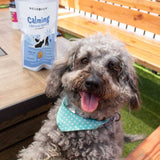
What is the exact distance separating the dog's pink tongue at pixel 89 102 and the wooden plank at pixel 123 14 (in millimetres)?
1948

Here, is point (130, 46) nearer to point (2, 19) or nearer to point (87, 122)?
point (87, 122)

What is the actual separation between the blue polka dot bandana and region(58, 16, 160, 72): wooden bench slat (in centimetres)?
95

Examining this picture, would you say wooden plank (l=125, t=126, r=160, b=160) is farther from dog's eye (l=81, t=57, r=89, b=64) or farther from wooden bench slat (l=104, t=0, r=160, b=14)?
wooden bench slat (l=104, t=0, r=160, b=14)

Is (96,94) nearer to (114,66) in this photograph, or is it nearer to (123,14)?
(114,66)

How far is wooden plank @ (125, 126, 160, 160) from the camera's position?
108 centimetres

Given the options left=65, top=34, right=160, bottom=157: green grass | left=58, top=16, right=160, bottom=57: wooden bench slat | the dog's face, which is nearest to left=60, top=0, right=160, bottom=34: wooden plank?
left=58, top=16, right=160, bottom=57: wooden bench slat

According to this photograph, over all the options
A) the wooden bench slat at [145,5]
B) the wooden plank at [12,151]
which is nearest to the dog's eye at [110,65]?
the wooden plank at [12,151]

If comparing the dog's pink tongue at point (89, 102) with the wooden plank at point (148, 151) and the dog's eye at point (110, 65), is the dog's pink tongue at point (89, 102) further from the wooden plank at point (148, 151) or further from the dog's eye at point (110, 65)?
the wooden plank at point (148, 151)

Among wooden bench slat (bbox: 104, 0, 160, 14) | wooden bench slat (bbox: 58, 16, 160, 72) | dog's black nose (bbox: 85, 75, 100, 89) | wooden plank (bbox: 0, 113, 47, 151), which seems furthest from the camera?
wooden bench slat (bbox: 104, 0, 160, 14)

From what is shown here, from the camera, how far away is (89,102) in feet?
3.76

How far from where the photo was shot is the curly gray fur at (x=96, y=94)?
1.17 meters

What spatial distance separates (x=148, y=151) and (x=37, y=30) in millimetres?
1002

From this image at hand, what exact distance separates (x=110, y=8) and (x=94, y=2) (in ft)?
1.11

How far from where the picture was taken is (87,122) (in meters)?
1.22
